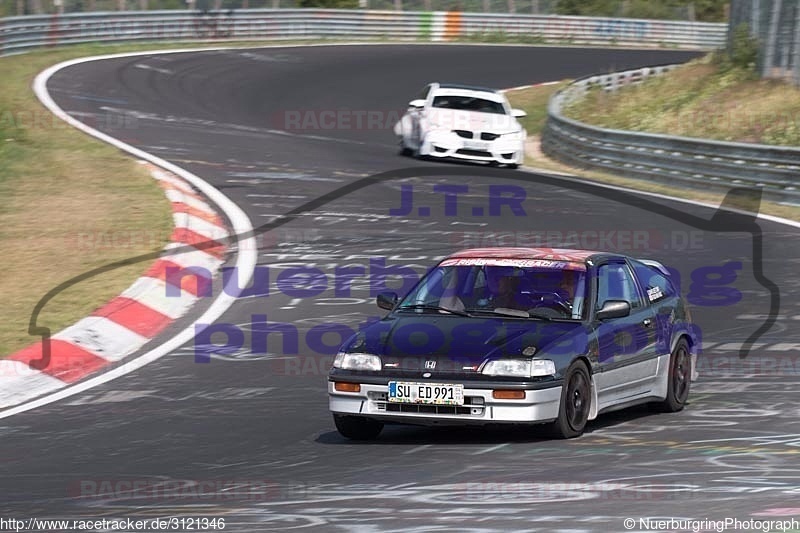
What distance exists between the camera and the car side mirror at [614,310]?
9.42m

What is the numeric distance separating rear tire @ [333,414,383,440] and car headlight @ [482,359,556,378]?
35.9 inches

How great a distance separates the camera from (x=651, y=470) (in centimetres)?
787

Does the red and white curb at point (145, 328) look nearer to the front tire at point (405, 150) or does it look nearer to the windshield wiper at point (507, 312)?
the windshield wiper at point (507, 312)

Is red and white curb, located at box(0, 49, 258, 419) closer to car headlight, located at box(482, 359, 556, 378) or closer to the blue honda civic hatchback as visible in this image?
the blue honda civic hatchback

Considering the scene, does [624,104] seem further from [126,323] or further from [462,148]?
[126,323]

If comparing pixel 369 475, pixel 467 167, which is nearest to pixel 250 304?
pixel 369 475

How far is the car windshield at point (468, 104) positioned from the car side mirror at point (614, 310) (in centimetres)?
1713

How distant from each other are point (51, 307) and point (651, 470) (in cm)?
691

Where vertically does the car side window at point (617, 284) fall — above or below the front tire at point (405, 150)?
above

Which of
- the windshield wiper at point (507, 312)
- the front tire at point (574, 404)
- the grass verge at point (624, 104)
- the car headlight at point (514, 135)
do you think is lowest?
the grass verge at point (624, 104)

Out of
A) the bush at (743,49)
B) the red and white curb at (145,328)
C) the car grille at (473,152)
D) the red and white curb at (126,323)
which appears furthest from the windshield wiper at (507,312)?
the bush at (743,49)

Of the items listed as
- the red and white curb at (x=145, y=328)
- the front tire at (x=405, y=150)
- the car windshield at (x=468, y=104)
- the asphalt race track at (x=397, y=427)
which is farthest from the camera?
the car windshield at (x=468, y=104)

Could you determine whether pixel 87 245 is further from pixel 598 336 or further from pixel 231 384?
pixel 598 336

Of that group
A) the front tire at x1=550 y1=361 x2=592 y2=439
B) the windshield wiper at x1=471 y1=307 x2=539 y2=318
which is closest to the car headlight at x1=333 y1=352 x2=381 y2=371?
the windshield wiper at x1=471 y1=307 x2=539 y2=318
